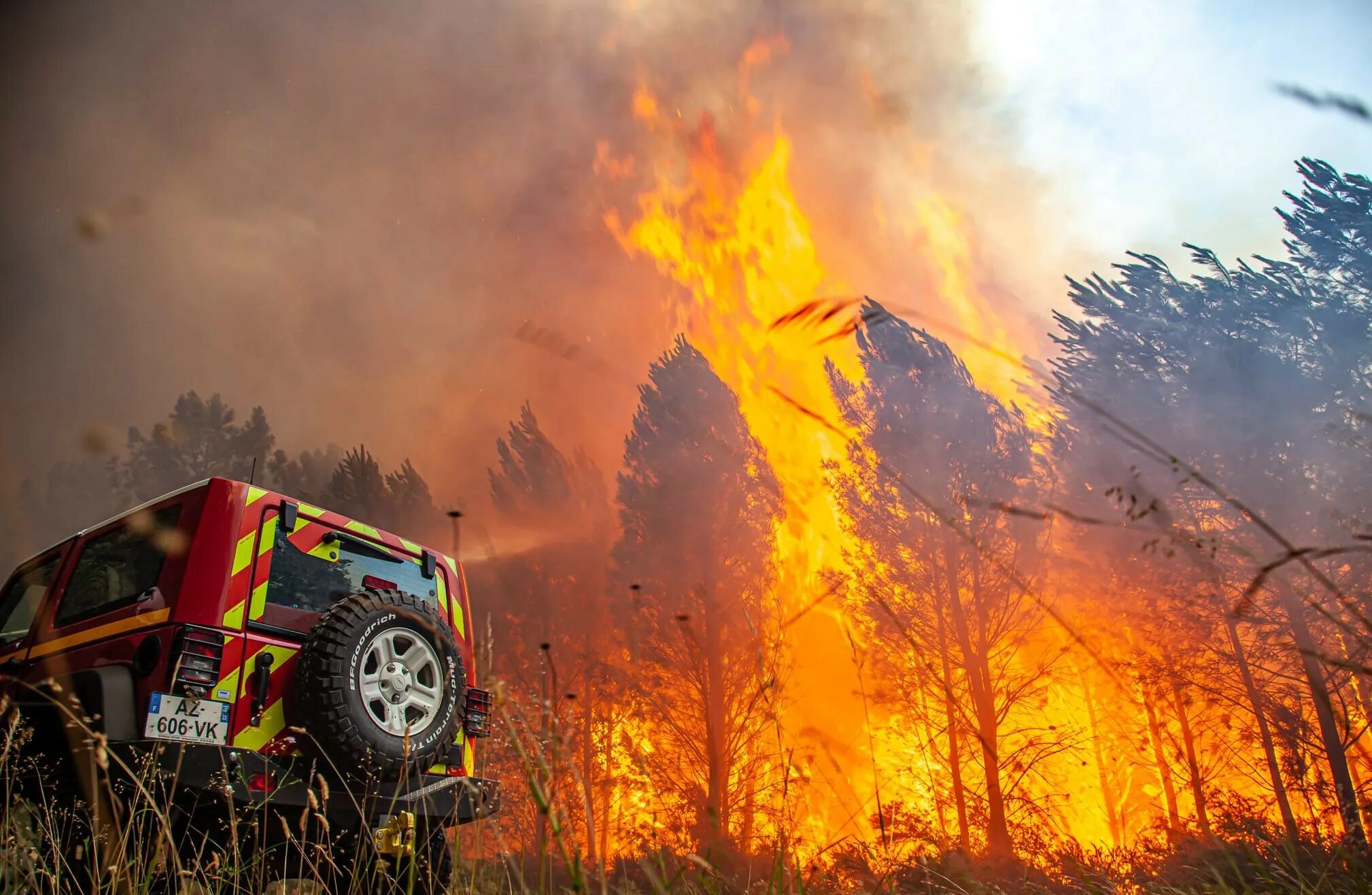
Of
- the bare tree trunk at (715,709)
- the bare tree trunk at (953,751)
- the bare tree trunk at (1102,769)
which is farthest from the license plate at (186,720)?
the bare tree trunk at (1102,769)

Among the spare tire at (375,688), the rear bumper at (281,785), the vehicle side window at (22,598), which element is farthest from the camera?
the vehicle side window at (22,598)

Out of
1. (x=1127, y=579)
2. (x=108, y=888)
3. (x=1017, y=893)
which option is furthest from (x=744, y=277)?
(x=108, y=888)

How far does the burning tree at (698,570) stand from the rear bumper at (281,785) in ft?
47.7

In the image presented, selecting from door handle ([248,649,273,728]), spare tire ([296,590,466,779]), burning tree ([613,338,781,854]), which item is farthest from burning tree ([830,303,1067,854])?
door handle ([248,649,273,728])

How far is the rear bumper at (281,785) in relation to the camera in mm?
3256

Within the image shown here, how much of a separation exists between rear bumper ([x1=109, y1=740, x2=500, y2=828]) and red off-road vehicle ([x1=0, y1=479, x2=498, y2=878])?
1cm

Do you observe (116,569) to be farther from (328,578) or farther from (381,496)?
(381,496)

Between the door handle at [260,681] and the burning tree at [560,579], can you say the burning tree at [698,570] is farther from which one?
the door handle at [260,681]

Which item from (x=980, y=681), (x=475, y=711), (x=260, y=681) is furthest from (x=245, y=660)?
(x=980, y=681)

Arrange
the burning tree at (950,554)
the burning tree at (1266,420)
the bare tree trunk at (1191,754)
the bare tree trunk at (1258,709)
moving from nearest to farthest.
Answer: the burning tree at (1266,420) < the bare tree trunk at (1258,709) < the bare tree trunk at (1191,754) < the burning tree at (950,554)

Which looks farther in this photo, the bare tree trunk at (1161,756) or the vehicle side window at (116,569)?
the bare tree trunk at (1161,756)

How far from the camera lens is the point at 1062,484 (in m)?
15.5

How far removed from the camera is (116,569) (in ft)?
14.0

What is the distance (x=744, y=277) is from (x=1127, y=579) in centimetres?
1286
